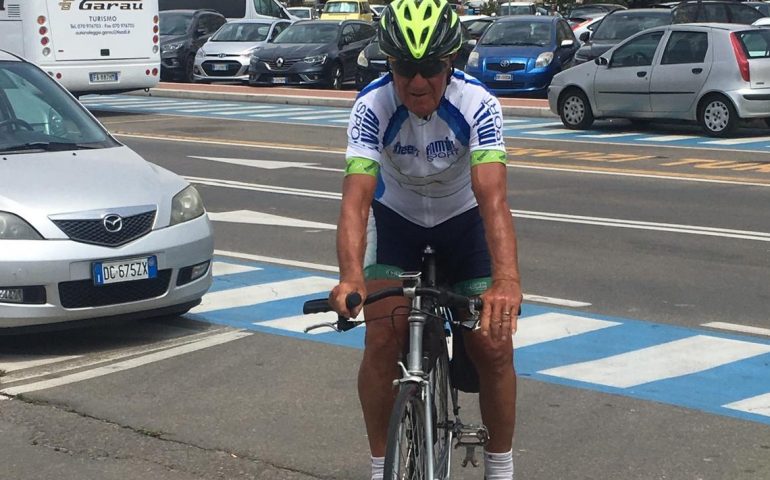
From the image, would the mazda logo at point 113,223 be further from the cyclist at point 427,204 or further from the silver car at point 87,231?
the cyclist at point 427,204

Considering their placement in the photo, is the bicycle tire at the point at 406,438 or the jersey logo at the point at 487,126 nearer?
the bicycle tire at the point at 406,438

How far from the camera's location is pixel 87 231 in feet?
25.7

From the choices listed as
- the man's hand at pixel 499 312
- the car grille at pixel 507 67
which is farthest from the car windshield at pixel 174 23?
the man's hand at pixel 499 312

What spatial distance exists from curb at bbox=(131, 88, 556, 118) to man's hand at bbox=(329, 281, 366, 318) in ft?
70.8

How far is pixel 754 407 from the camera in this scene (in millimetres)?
6688

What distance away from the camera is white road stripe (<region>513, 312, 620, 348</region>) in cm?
830

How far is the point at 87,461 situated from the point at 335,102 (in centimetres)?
2325

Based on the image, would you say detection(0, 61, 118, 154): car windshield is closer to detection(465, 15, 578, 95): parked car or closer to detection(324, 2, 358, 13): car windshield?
detection(465, 15, 578, 95): parked car

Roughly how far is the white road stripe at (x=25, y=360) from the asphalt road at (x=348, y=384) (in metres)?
0.08

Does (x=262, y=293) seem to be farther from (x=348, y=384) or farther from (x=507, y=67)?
(x=507, y=67)

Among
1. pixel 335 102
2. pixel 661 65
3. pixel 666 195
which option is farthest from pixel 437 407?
pixel 335 102

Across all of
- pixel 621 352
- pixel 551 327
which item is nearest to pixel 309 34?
pixel 551 327

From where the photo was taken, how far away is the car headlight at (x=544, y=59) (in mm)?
26812

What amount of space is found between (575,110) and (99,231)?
15.6 meters
